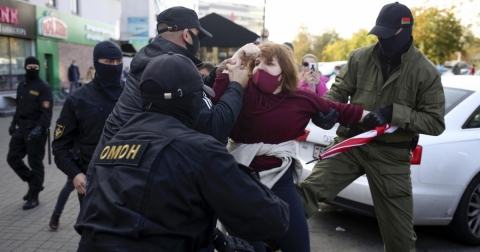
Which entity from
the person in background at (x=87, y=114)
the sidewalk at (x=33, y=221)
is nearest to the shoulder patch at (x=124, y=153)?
the person in background at (x=87, y=114)

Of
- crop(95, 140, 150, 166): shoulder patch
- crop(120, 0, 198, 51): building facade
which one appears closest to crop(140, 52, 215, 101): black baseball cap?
crop(95, 140, 150, 166): shoulder patch

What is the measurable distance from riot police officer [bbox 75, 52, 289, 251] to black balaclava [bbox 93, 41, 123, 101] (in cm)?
205

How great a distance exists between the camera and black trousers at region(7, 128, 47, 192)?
5961 millimetres

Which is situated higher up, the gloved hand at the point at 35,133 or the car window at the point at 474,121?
the car window at the point at 474,121

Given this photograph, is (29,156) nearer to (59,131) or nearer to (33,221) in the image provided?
(33,221)

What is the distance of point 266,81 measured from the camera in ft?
9.18

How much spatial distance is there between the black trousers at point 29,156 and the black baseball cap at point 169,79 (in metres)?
4.72

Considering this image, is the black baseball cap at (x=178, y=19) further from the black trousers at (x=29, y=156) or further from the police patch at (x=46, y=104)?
the black trousers at (x=29, y=156)

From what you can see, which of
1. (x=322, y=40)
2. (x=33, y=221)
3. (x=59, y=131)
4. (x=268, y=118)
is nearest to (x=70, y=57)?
(x=33, y=221)

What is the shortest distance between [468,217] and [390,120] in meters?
2.16

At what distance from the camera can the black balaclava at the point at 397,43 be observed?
3.24m

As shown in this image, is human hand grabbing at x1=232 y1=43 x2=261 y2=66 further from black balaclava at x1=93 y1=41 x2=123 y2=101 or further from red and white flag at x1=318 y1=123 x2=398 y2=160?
black balaclava at x1=93 y1=41 x2=123 y2=101

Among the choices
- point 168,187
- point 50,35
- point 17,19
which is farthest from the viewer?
point 50,35

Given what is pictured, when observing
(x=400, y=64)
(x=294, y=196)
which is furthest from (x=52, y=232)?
(x=400, y=64)
